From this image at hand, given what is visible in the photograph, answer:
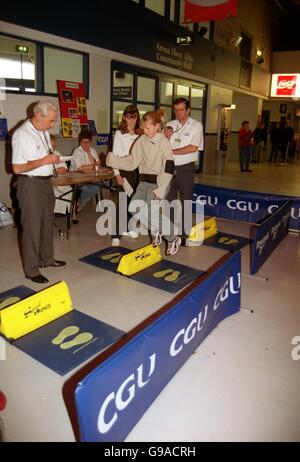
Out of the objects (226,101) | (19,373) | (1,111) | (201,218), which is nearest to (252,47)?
(226,101)

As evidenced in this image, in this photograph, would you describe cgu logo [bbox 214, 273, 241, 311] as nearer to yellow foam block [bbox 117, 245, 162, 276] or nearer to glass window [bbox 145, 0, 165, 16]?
yellow foam block [bbox 117, 245, 162, 276]

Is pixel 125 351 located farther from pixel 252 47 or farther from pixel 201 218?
pixel 252 47

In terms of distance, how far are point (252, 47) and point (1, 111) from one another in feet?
36.2

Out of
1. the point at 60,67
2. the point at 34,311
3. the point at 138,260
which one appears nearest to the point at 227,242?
the point at 138,260

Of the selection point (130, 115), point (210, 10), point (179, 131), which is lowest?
point (179, 131)

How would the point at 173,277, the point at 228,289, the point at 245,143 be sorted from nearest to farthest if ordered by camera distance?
the point at 228,289 → the point at 173,277 → the point at 245,143

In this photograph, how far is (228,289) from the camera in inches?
104

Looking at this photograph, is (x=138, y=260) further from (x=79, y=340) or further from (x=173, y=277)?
(x=79, y=340)

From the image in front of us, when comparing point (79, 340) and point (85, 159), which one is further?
point (85, 159)

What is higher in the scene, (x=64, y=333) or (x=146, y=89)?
(x=146, y=89)

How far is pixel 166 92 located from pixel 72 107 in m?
3.79

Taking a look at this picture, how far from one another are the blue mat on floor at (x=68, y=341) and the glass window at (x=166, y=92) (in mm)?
7619

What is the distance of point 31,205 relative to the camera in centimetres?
299
